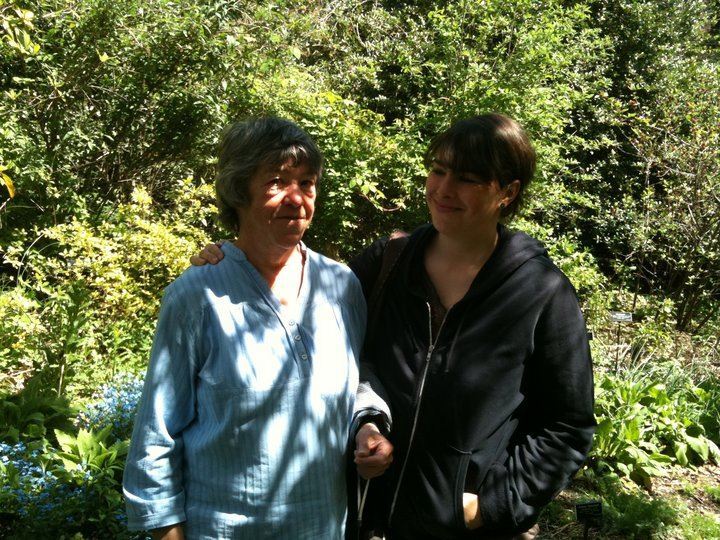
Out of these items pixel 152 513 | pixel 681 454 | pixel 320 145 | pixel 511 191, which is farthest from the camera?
pixel 320 145

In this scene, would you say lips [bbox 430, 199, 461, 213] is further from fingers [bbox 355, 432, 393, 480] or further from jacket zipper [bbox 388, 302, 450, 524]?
fingers [bbox 355, 432, 393, 480]

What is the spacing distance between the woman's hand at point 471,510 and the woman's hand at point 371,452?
0.78 ft

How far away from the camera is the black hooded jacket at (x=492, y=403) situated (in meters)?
1.77

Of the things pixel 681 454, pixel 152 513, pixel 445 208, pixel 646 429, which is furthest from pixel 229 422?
pixel 681 454

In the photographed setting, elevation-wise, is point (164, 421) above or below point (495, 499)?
above

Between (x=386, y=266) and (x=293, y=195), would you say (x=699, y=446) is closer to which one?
(x=386, y=266)

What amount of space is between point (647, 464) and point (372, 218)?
402 cm

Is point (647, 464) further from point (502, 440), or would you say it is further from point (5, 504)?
point (5, 504)

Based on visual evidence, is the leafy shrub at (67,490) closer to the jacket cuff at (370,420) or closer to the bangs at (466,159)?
the jacket cuff at (370,420)

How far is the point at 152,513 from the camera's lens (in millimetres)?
1582

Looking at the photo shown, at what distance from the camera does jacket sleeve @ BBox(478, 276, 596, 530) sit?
1771 millimetres

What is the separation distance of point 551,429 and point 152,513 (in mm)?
1085

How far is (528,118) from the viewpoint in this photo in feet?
22.1

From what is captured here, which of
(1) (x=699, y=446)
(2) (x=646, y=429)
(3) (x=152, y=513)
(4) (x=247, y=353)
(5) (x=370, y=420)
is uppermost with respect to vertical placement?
(4) (x=247, y=353)
